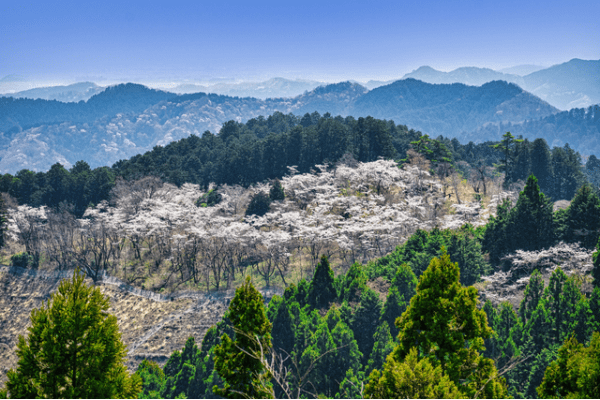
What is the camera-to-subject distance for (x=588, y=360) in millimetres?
9156

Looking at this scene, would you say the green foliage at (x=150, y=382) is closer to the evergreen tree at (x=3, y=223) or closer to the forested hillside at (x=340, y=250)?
the forested hillside at (x=340, y=250)

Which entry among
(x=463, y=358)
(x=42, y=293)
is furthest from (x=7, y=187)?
(x=463, y=358)

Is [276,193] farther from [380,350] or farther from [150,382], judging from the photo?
[380,350]

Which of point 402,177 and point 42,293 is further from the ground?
point 402,177

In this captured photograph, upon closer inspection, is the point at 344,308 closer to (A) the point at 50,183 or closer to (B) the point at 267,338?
(B) the point at 267,338

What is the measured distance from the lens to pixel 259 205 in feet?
171

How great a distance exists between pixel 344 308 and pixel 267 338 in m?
16.0

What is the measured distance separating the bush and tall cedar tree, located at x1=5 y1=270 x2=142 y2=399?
42.5 m

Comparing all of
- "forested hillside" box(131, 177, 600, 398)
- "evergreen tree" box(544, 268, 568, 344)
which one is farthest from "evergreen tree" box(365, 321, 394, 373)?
"evergreen tree" box(544, 268, 568, 344)

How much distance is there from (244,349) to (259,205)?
41615mm

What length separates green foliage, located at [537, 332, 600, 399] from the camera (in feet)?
29.3

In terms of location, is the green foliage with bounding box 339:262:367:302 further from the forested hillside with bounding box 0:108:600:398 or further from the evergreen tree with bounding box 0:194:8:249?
the evergreen tree with bounding box 0:194:8:249

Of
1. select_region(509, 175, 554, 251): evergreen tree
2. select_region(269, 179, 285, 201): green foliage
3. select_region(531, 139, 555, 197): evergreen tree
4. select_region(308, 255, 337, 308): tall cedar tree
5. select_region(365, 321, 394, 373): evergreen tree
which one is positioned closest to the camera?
select_region(365, 321, 394, 373): evergreen tree

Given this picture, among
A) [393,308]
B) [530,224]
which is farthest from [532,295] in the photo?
[530,224]
